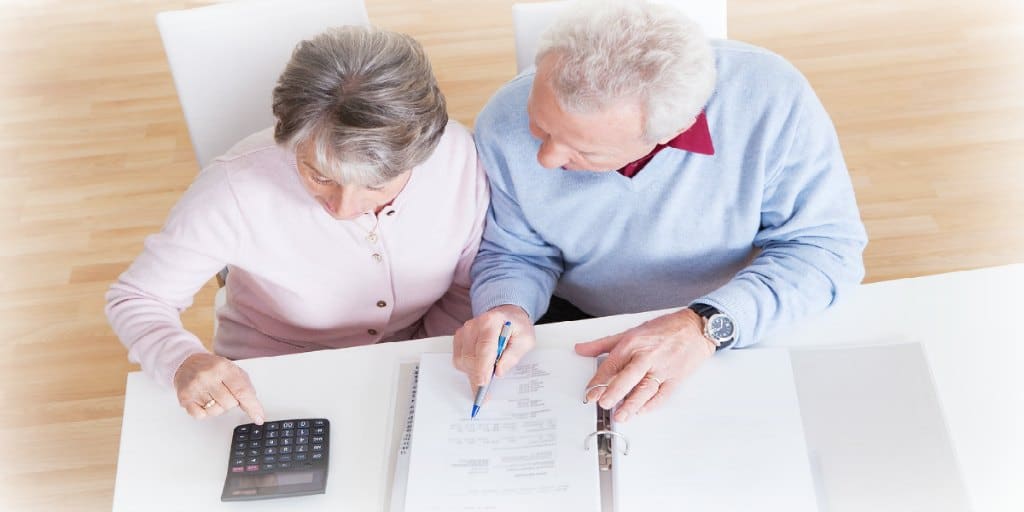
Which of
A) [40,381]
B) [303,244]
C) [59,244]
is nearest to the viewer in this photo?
[303,244]

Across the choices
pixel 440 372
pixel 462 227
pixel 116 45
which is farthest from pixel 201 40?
pixel 116 45

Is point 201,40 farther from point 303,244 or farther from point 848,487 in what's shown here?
point 848,487

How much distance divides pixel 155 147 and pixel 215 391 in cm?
209

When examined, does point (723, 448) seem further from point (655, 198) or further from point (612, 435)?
point (655, 198)

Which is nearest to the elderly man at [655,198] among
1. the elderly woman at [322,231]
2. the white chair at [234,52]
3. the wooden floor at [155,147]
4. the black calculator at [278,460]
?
the elderly woman at [322,231]

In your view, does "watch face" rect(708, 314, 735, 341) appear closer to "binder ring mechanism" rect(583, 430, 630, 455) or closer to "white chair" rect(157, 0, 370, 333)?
"binder ring mechanism" rect(583, 430, 630, 455)

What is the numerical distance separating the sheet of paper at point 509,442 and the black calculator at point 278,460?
0.15 m

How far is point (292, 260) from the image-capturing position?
67.2 inches

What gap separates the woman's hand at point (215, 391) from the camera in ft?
4.81

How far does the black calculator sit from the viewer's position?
138 centimetres

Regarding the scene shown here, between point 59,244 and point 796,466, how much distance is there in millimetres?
2511

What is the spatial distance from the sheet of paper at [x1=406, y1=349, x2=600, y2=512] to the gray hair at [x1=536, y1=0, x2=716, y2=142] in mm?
406

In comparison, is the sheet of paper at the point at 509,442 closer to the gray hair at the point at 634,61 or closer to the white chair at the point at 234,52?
the gray hair at the point at 634,61

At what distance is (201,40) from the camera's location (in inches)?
74.0
